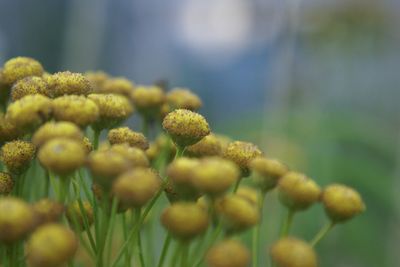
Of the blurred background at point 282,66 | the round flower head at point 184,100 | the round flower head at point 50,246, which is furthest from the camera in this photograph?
the blurred background at point 282,66

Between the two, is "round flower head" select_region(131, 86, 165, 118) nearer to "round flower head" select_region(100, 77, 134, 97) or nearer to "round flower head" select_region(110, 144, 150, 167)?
"round flower head" select_region(100, 77, 134, 97)

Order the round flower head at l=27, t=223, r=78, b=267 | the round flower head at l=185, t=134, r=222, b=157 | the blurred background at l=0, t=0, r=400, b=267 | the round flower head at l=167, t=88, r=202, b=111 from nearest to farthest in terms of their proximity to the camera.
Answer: the round flower head at l=27, t=223, r=78, b=267
the round flower head at l=185, t=134, r=222, b=157
the round flower head at l=167, t=88, r=202, b=111
the blurred background at l=0, t=0, r=400, b=267

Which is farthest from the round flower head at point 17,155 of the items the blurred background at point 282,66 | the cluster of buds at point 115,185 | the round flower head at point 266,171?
the blurred background at point 282,66

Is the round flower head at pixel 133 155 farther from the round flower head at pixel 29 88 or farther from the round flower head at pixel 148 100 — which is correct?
the round flower head at pixel 148 100

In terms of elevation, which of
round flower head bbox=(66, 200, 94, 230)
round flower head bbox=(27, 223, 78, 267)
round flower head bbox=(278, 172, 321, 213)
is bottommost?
round flower head bbox=(66, 200, 94, 230)

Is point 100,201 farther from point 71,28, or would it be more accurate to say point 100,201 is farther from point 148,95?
point 71,28

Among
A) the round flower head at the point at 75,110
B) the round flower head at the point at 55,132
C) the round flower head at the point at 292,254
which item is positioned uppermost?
the round flower head at the point at 75,110

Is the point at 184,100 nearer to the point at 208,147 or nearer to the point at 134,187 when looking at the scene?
the point at 208,147

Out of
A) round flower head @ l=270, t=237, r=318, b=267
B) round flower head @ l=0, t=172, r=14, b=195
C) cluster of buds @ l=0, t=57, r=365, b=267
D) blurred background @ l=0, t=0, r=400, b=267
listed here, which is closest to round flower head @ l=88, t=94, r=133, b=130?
cluster of buds @ l=0, t=57, r=365, b=267
